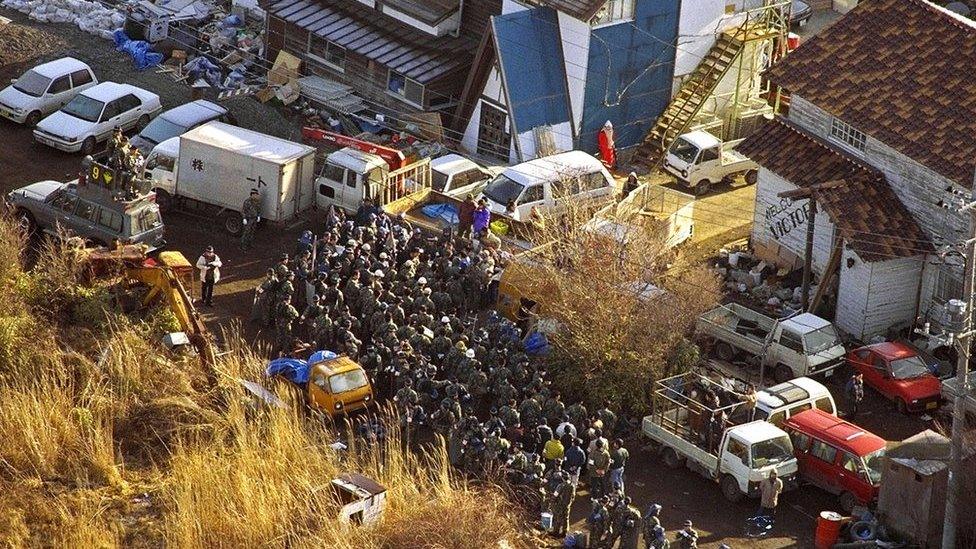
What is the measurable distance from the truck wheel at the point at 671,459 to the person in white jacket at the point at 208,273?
11588mm

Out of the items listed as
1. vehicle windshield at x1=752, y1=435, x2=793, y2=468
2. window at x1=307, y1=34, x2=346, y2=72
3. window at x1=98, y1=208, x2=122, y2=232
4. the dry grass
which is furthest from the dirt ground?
the dry grass

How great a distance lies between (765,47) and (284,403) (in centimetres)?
2190

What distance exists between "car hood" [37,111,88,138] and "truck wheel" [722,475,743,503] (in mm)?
21479

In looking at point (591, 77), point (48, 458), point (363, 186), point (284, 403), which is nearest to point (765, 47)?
point (591, 77)

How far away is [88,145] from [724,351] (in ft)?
61.8

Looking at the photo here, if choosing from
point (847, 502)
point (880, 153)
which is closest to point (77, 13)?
point (880, 153)

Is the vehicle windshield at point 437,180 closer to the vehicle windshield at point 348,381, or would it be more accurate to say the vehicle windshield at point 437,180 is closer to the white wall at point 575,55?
the white wall at point 575,55

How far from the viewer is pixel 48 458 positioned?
3238 cm

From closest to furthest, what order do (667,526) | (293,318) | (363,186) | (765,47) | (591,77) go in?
(667,526)
(293,318)
(363,186)
(591,77)
(765,47)

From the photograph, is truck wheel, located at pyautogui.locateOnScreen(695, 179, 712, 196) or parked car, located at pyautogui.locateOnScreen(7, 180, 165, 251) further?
truck wheel, located at pyautogui.locateOnScreen(695, 179, 712, 196)

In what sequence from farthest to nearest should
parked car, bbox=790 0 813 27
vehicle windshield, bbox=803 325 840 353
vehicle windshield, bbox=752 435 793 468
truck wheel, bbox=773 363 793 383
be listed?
parked car, bbox=790 0 813 27 < truck wheel, bbox=773 363 793 383 < vehicle windshield, bbox=803 325 840 353 < vehicle windshield, bbox=752 435 793 468

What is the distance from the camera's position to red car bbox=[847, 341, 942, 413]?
35031mm

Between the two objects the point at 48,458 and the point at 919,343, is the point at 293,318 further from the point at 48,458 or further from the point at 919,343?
the point at 919,343

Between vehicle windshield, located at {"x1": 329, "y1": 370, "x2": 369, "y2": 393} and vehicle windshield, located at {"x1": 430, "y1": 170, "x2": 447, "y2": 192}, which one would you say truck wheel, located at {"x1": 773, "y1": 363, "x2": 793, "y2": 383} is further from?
vehicle windshield, located at {"x1": 430, "y1": 170, "x2": 447, "y2": 192}
